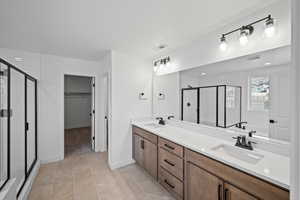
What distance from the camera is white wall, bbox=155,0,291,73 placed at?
1363 millimetres

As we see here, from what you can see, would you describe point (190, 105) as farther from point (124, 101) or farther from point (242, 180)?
point (242, 180)

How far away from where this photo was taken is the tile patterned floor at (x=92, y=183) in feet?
6.68

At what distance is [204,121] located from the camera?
88.7 inches

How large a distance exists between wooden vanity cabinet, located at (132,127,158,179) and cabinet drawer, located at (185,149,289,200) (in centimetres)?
89

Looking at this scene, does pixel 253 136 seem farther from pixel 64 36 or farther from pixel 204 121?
pixel 64 36

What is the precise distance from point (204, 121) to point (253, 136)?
692 millimetres

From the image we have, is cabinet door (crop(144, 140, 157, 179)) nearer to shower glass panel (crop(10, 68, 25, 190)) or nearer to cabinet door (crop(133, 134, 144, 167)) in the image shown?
cabinet door (crop(133, 134, 144, 167))

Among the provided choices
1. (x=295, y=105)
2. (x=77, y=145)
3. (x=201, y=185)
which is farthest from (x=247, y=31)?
(x=77, y=145)

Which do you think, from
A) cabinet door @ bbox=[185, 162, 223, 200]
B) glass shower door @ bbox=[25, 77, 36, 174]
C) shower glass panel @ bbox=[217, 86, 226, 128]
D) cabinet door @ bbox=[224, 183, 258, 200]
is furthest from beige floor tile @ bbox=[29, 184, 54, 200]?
shower glass panel @ bbox=[217, 86, 226, 128]

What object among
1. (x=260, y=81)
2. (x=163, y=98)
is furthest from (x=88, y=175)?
(x=260, y=81)

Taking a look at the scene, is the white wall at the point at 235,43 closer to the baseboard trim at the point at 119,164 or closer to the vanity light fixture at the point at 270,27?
the vanity light fixture at the point at 270,27

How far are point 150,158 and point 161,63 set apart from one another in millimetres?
1887

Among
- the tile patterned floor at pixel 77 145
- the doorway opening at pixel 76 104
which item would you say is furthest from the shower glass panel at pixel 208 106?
the doorway opening at pixel 76 104

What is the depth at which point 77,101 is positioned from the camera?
6.45 m
